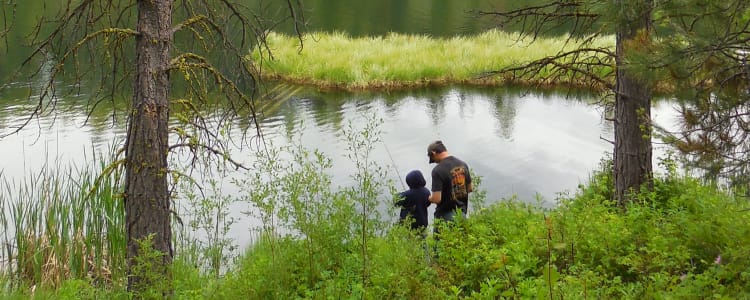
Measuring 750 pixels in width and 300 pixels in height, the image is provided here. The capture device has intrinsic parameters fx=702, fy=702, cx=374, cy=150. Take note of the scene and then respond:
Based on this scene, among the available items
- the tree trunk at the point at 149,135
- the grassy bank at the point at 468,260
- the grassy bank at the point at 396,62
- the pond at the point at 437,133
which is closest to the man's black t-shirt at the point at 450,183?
the grassy bank at the point at 468,260

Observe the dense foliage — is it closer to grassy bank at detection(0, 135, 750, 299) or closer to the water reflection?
grassy bank at detection(0, 135, 750, 299)

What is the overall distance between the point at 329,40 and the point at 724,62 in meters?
18.9

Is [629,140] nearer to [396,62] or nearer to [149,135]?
[149,135]

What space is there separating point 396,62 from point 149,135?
15.2 meters

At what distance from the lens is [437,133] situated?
14.4m

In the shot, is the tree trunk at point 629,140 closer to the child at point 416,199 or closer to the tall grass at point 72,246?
the child at point 416,199

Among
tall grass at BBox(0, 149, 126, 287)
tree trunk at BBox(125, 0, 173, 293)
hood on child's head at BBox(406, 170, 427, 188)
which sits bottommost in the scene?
tall grass at BBox(0, 149, 126, 287)

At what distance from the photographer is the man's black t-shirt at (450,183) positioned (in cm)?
685

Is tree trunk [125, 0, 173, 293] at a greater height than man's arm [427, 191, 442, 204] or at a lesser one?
greater

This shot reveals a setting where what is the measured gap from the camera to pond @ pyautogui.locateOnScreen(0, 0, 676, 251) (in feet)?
36.7

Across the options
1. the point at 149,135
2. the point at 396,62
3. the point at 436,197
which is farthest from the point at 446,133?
the point at 149,135

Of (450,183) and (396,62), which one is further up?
(396,62)

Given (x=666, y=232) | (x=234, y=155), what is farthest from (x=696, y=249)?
(x=234, y=155)

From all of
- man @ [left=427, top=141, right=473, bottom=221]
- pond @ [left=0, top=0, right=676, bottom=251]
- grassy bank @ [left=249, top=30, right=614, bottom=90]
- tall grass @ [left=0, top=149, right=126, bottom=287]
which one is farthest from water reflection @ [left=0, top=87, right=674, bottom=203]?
tall grass @ [left=0, top=149, right=126, bottom=287]
